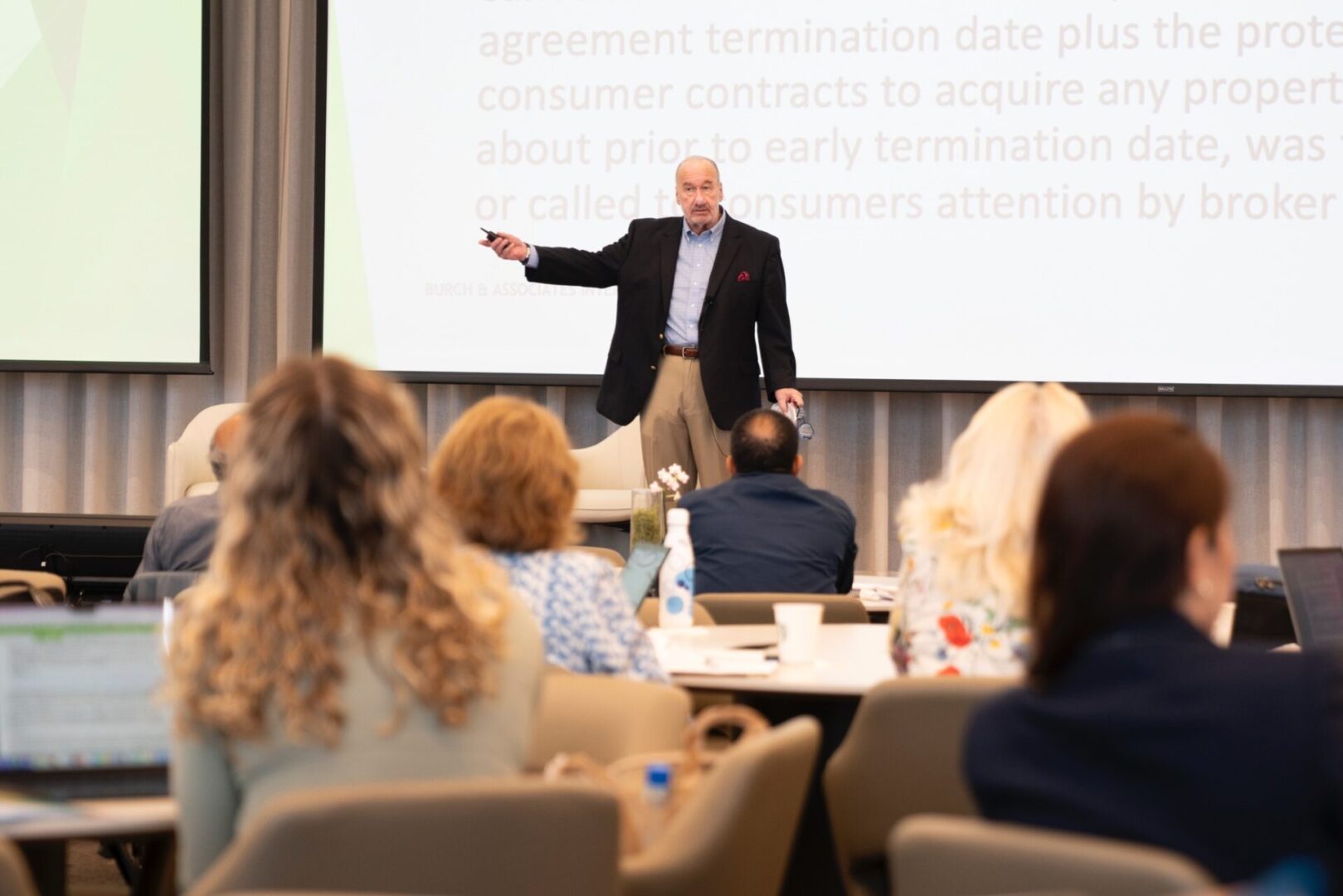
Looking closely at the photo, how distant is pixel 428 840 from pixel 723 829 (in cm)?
44

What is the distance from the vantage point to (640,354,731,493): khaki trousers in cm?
597

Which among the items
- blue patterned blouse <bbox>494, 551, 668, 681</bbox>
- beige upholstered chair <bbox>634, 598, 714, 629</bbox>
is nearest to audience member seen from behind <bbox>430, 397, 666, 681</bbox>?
blue patterned blouse <bbox>494, 551, 668, 681</bbox>

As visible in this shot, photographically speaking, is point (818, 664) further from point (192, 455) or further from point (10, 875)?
point (192, 455)

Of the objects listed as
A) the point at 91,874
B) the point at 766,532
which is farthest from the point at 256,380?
the point at 766,532

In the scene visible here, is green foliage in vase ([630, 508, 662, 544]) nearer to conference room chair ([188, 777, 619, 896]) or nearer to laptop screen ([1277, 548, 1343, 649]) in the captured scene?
laptop screen ([1277, 548, 1343, 649])

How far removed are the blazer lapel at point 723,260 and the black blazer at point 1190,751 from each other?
4.55 metres

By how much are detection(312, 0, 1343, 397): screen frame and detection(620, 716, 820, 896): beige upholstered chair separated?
4.67 meters

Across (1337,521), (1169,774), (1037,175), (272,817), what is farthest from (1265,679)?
(1337,521)

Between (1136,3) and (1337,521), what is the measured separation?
7.75 feet

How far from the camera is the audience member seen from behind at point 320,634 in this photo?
164cm

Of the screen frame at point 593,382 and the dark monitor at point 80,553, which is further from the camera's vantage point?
the screen frame at point 593,382

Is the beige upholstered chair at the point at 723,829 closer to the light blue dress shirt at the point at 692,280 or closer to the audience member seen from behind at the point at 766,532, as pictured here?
the audience member seen from behind at the point at 766,532

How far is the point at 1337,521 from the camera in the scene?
265 inches

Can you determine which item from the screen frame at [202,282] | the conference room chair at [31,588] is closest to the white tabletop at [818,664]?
the conference room chair at [31,588]
